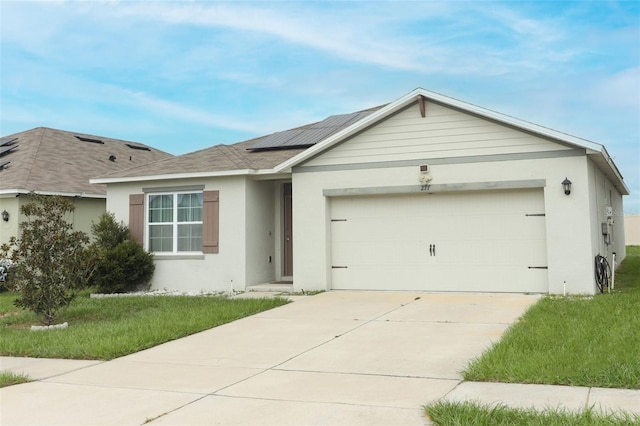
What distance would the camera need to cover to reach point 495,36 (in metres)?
15.0

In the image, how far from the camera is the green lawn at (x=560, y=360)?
4332mm

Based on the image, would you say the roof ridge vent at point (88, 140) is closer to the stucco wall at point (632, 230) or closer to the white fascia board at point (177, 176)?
the white fascia board at point (177, 176)

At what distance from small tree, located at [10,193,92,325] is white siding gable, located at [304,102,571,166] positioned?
20.1ft

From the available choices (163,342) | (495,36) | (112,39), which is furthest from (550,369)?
(112,39)

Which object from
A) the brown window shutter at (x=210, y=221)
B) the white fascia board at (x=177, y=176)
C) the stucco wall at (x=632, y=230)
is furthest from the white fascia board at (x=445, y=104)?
the stucco wall at (x=632, y=230)

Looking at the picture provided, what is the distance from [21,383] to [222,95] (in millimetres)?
17612

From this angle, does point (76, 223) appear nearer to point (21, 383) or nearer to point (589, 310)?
point (21, 383)

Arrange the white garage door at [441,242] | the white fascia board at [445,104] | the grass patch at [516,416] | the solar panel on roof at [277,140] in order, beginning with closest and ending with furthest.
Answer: the grass patch at [516,416]
the white fascia board at [445,104]
the white garage door at [441,242]
the solar panel on roof at [277,140]

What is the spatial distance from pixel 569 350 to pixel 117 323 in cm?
713

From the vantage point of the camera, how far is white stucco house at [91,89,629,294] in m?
11.5

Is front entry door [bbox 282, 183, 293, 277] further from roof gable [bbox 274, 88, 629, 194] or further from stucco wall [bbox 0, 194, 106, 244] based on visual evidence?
stucco wall [bbox 0, 194, 106, 244]

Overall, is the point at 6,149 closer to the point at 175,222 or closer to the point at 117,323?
the point at 175,222

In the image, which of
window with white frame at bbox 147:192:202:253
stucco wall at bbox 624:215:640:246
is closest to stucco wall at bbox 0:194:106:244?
window with white frame at bbox 147:192:202:253

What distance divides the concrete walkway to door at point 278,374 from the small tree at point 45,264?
244cm
